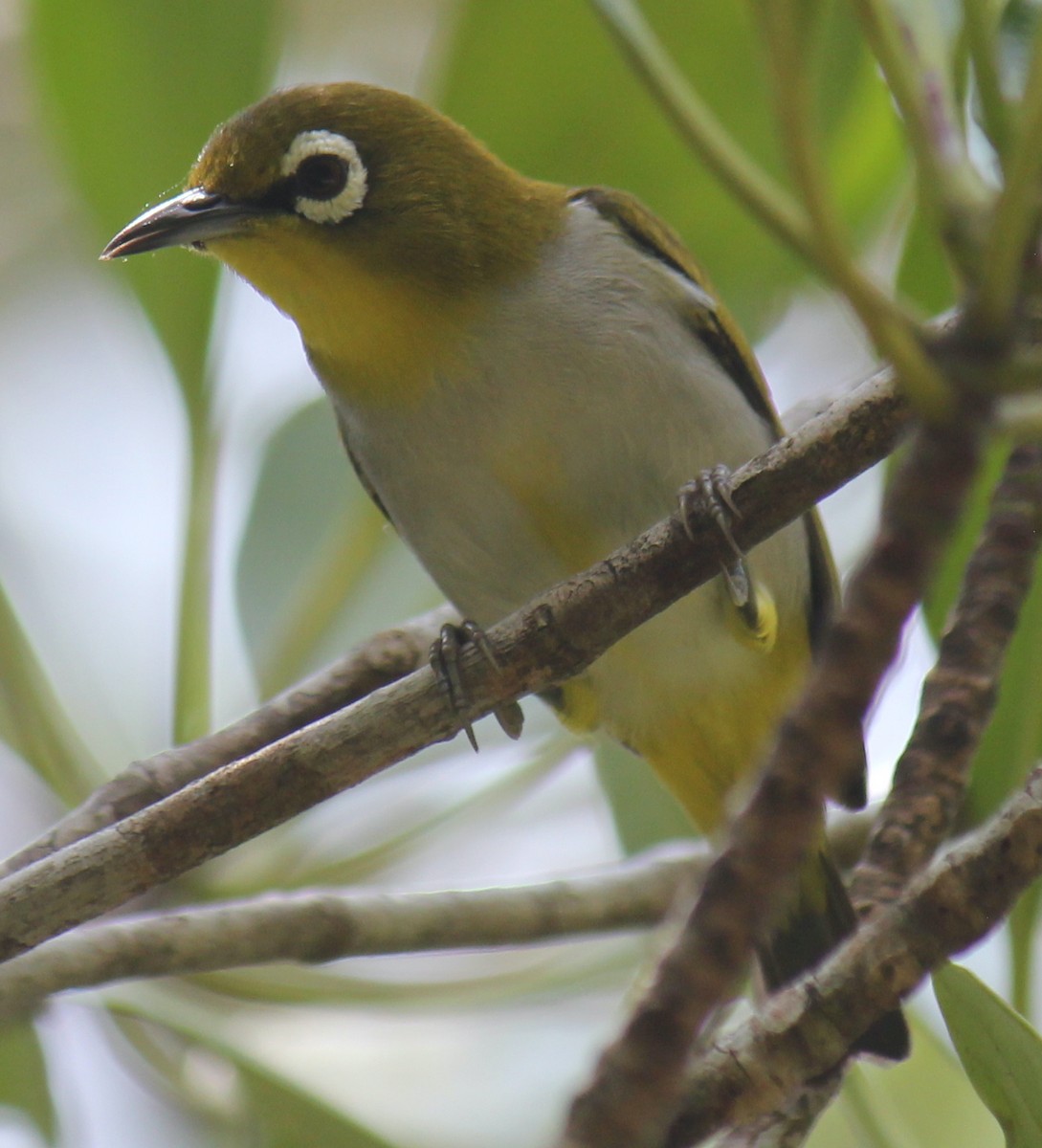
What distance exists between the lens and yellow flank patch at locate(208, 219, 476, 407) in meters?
2.16

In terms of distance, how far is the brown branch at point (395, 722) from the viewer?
1.34m

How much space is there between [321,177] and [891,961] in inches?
57.1

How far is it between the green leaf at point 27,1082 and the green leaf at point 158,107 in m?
1.06

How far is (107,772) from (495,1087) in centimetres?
119

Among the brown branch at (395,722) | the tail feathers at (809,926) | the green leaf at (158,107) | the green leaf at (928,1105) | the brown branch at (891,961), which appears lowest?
the green leaf at (928,1105)

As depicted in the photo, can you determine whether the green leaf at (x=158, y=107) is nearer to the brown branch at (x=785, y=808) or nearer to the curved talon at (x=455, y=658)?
the curved talon at (x=455, y=658)

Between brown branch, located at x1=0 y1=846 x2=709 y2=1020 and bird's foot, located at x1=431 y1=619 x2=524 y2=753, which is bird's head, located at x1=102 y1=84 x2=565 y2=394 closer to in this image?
bird's foot, located at x1=431 y1=619 x2=524 y2=753

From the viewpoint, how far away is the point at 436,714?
1437 millimetres

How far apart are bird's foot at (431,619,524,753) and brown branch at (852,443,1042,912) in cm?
46

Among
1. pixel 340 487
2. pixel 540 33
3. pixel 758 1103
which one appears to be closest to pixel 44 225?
pixel 340 487

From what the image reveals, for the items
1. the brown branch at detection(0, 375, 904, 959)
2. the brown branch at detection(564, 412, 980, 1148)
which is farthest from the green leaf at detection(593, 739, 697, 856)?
the brown branch at detection(564, 412, 980, 1148)

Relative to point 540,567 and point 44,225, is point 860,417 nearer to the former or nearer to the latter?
point 540,567

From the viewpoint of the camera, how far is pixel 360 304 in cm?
219

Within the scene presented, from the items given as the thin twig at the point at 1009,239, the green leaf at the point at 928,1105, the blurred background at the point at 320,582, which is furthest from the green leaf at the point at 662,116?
the thin twig at the point at 1009,239
